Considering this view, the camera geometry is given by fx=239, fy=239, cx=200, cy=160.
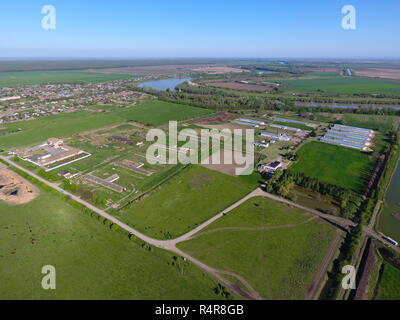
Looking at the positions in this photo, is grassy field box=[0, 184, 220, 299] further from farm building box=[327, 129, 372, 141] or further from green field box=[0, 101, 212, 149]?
farm building box=[327, 129, 372, 141]

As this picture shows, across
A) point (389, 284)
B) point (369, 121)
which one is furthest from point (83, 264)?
point (369, 121)

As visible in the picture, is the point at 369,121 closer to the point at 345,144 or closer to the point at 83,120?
the point at 345,144

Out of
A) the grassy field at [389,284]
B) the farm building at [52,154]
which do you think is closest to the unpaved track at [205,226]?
the grassy field at [389,284]

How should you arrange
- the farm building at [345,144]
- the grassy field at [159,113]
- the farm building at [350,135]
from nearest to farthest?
the farm building at [345,144]
the farm building at [350,135]
the grassy field at [159,113]

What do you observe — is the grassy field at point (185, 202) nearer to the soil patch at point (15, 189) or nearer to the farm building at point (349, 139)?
the soil patch at point (15, 189)
